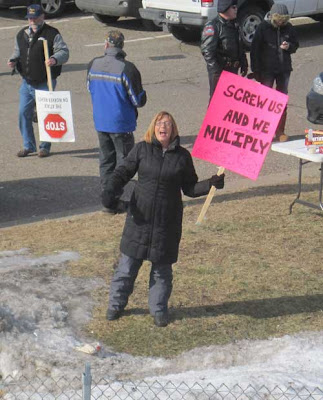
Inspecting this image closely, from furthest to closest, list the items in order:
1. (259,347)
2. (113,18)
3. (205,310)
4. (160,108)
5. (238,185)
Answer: (113,18), (160,108), (238,185), (205,310), (259,347)

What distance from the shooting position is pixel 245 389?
5809mm

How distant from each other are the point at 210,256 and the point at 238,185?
2.40m

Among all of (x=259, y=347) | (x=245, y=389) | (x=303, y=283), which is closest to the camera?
(x=245, y=389)

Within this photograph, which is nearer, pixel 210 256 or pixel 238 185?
pixel 210 256

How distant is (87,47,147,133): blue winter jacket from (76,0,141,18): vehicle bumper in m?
9.37

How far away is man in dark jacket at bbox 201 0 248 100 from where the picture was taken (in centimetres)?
1118

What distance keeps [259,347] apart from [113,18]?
47.3ft

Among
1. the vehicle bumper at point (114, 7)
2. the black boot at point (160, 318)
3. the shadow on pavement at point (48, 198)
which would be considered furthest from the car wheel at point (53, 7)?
the black boot at point (160, 318)

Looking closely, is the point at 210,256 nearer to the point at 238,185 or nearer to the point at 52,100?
the point at 238,185

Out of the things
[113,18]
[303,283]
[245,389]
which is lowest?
Answer: [113,18]

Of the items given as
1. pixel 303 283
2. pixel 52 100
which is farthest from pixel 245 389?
pixel 52 100

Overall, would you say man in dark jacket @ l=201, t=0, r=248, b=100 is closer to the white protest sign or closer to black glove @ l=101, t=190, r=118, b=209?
the white protest sign

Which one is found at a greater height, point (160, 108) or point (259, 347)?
point (259, 347)

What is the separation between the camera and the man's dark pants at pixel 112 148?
9.58m
